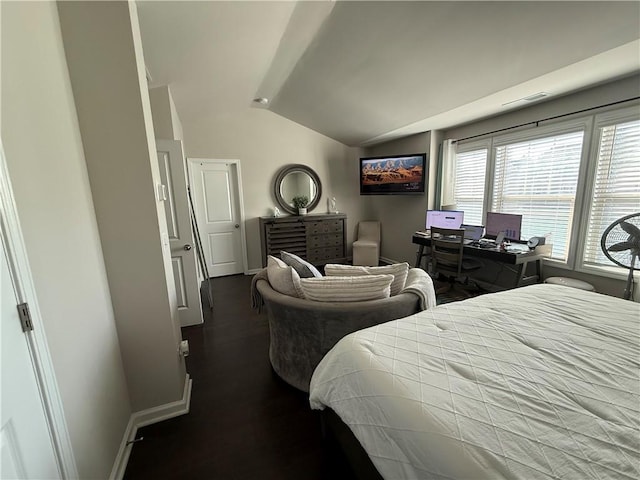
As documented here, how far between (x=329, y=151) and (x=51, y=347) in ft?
15.7

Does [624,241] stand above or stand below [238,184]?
below

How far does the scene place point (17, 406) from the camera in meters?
0.74

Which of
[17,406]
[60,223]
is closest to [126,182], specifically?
[60,223]

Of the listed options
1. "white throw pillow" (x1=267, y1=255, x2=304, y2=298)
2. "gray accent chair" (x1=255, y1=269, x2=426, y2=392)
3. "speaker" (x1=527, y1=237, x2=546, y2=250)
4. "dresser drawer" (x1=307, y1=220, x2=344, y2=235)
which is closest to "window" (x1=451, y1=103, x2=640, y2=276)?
"speaker" (x1=527, y1=237, x2=546, y2=250)

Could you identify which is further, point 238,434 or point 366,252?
point 366,252

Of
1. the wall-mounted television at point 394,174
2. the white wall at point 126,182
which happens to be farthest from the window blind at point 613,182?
the white wall at point 126,182

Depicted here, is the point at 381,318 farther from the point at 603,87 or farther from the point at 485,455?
the point at 603,87

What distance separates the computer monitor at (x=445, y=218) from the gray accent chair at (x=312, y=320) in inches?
102

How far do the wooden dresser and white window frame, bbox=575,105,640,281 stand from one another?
315cm

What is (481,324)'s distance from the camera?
1262mm

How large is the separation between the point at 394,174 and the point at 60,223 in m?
4.19

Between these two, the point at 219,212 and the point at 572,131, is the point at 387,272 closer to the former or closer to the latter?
the point at 572,131

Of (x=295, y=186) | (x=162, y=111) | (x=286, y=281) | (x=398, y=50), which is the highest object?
(x=398, y=50)

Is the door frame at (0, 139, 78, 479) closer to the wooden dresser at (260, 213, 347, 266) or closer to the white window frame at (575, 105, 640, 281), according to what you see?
the wooden dresser at (260, 213, 347, 266)
